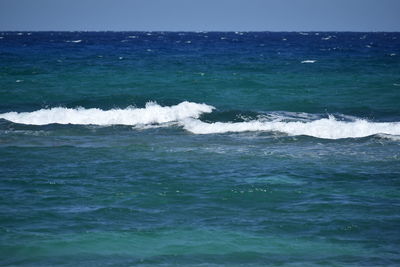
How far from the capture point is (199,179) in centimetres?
1559

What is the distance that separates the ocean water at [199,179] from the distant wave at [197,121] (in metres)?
0.09

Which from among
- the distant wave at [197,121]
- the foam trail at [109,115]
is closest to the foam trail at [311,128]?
the distant wave at [197,121]

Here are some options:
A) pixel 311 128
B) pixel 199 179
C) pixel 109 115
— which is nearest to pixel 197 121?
pixel 109 115

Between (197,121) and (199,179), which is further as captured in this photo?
(197,121)

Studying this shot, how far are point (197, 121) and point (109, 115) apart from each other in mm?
4272

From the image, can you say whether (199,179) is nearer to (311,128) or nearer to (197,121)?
(311,128)

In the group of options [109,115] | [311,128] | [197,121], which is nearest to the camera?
[311,128]

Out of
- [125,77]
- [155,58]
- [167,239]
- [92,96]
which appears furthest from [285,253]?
[155,58]

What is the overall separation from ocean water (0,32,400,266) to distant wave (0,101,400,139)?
86 millimetres

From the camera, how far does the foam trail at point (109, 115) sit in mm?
25609

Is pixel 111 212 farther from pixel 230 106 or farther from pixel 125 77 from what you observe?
pixel 125 77

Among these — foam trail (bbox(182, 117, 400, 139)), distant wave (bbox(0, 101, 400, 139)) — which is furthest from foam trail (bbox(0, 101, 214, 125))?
foam trail (bbox(182, 117, 400, 139))

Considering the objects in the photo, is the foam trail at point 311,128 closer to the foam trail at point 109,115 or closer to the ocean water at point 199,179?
the ocean water at point 199,179

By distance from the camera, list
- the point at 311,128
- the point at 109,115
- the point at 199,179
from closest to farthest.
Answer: the point at 199,179 → the point at 311,128 → the point at 109,115
